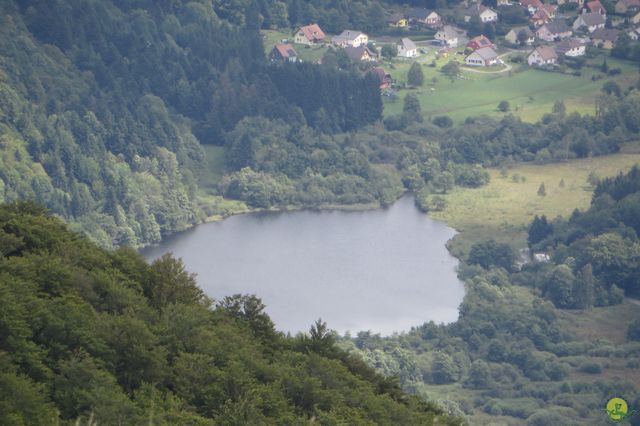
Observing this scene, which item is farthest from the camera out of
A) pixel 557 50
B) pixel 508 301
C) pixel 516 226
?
pixel 557 50

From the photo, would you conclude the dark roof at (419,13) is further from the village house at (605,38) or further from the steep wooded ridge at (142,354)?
the steep wooded ridge at (142,354)

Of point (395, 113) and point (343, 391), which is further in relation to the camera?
point (395, 113)

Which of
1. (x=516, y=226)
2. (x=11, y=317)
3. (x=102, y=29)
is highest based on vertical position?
(x=11, y=317)

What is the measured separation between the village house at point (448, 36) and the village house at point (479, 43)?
3.12 ft

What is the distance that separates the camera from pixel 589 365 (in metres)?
51.4

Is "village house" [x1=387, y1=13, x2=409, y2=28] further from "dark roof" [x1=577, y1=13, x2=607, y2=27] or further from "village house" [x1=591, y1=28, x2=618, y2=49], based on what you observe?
"village house" [x1=591, y1=28, x2=618, y2=49]

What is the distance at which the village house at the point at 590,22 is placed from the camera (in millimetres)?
86625

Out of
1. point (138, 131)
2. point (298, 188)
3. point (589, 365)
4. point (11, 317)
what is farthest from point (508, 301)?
point (11, 317)

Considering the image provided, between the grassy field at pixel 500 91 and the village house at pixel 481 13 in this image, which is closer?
the grassy field at pixel 500 91

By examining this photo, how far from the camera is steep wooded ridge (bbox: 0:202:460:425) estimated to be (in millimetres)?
25219

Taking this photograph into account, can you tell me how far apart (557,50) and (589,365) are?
33.4 metres

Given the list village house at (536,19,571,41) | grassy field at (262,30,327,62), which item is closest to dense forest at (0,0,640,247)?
grassy field at (262,30,327,62)

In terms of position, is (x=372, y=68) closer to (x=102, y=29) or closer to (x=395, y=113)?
(x=395, y=113)

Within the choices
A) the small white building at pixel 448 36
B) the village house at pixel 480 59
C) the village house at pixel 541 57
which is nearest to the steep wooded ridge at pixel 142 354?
the village house at pixel 480 59
